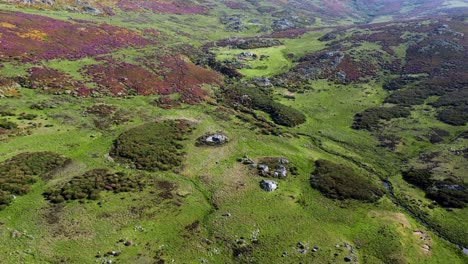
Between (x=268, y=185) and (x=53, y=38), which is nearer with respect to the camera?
(x=268, y=185)

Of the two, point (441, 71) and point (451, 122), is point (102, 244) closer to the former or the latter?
point (451, 122)

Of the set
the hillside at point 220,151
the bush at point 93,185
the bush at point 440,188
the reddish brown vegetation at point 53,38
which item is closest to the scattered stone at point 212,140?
the hillside at point 220,151

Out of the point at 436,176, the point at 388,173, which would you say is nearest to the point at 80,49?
the point at 388,173

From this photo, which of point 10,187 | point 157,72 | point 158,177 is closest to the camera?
point 10,187

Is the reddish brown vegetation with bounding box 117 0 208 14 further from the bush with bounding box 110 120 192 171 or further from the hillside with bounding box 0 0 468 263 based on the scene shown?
the bush with bounding box 110 120 192 171

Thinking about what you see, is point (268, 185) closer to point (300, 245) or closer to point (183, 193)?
point (300, 245)

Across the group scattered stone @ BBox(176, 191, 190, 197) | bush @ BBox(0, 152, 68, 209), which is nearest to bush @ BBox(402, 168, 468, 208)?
scattered stone @ BBox(176, 191, 190, 197)

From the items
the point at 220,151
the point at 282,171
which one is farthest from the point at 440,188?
the point at 220,151
